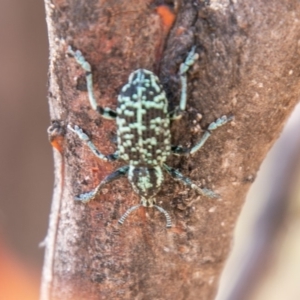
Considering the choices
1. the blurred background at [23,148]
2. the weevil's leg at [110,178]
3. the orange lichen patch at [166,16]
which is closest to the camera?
the orange lichen patch at [166,16]

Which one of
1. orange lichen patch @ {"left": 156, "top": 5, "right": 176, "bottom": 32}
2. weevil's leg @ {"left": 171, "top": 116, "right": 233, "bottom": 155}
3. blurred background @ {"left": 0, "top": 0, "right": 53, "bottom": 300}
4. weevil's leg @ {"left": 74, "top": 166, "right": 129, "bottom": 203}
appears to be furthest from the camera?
blurred background @ {"left": 0, "top": 0, "right": 53, "bottom": 300}

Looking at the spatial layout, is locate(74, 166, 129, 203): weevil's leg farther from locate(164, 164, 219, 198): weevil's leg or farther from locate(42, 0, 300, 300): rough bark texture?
locate(164, 164, 219, 198): weevil's leg

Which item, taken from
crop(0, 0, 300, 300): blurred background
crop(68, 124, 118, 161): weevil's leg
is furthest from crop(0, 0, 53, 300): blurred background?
crop(68, 124, 118, 161): weevil's leg

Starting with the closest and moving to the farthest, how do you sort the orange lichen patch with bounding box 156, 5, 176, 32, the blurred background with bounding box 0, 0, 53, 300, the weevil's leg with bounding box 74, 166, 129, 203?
1. the orange lichen patch with bounding box 156, 5, 176, 32
2. the weevil's leg with bounding box 74, 166, 129, 203
3. the blurred background with bounding box 0, 0, 53, 300

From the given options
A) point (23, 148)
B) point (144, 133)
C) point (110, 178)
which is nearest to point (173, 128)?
point (144, 133)

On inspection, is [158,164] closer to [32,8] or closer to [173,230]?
[173,230]

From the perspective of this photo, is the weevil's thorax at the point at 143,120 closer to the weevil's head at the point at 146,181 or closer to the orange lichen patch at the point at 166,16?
the weevil's head at the point at 146,181

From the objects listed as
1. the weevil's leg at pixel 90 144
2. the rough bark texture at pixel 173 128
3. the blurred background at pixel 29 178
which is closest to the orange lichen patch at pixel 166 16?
the rough bark texture at pixel 173 128
